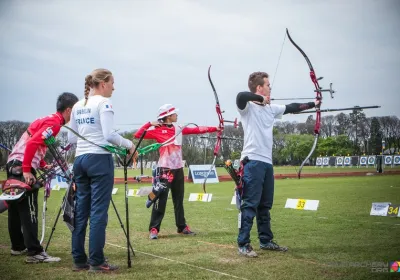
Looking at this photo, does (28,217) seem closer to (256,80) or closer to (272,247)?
(272,247)

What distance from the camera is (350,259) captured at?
5535 mm

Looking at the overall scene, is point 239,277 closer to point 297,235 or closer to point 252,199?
point 252,199

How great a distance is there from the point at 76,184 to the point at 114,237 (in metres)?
2.73

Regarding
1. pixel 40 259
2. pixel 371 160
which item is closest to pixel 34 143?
pixel 40 259

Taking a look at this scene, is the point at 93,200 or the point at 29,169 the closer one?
the point at 93,200

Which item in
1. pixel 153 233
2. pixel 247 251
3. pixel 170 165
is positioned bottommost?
pixel 153 233

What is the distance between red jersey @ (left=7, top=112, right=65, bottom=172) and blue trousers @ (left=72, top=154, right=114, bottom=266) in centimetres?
73

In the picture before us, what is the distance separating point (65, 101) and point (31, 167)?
0.99 m

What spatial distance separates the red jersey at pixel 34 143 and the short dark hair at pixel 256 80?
269 centimetres

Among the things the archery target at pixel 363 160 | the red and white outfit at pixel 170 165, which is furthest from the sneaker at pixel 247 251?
the archery target at pixel 363 160

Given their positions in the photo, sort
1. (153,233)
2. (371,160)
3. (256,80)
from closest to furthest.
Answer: (256,80), (153,233), (371,160)

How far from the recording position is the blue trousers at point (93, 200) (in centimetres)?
524

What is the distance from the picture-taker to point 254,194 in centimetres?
614

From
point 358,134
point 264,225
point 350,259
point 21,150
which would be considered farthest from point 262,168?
point 358,134
